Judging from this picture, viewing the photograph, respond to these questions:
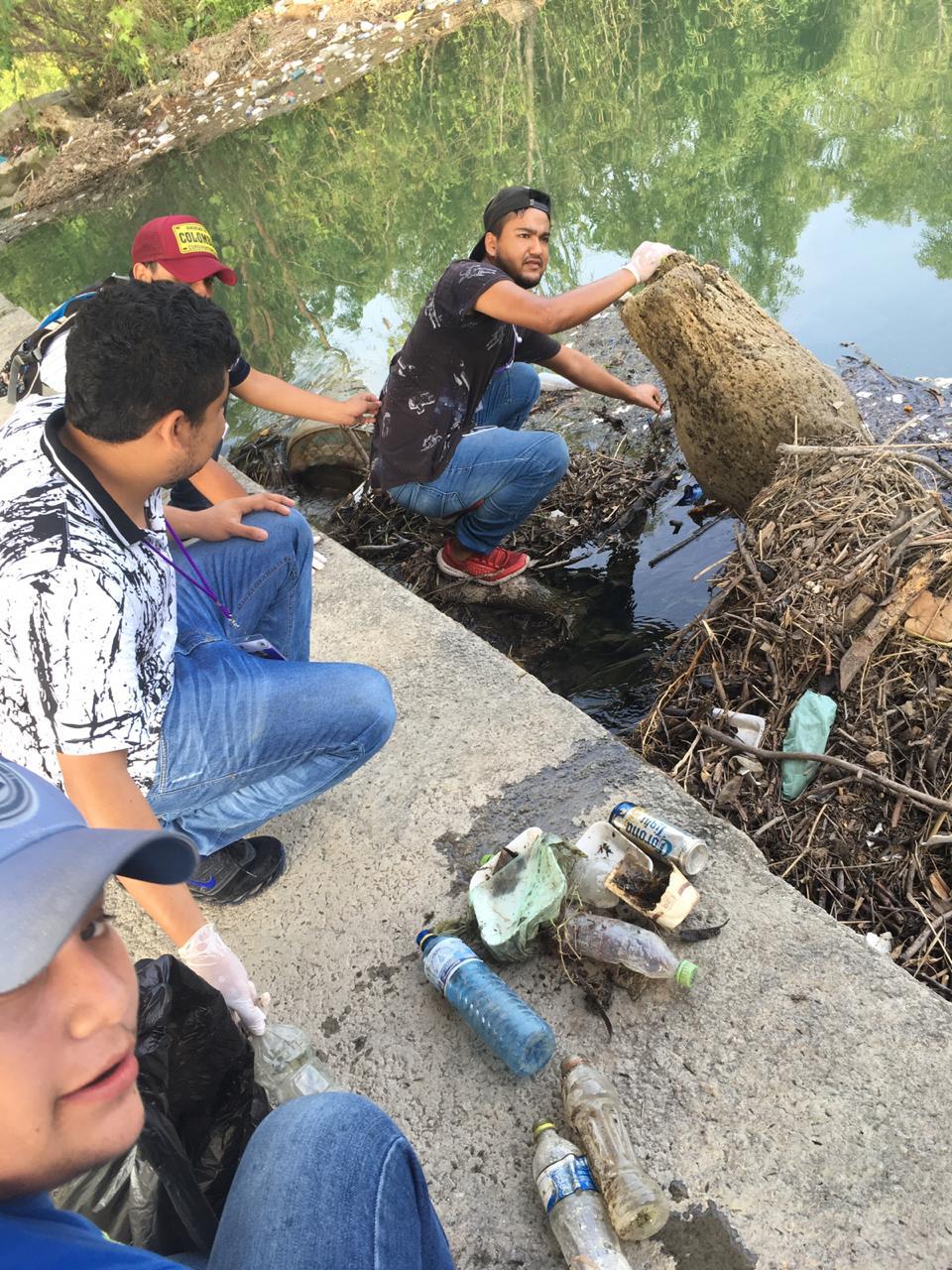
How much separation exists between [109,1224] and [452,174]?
10.7 m

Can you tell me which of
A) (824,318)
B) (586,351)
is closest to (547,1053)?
(586,351)

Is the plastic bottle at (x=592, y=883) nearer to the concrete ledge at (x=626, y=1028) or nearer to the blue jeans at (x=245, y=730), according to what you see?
the concrete ledge at (x=626, y=1028)

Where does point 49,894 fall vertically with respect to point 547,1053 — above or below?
above

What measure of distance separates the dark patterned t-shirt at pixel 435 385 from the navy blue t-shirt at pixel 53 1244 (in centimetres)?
333

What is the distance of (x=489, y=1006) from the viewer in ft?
6.63

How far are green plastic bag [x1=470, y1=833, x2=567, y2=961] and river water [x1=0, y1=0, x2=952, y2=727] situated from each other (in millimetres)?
1449

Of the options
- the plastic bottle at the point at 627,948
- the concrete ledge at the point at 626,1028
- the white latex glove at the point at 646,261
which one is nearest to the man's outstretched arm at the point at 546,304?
the white latex glove at the point at 646,261

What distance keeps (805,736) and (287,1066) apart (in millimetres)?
1782

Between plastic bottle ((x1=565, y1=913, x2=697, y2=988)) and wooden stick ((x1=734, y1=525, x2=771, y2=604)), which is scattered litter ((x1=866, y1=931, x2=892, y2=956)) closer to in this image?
plastic bottle ((x1=565, y1=913, x2=697, y2=988))

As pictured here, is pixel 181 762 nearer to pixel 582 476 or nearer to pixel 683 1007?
pixel 683 1007

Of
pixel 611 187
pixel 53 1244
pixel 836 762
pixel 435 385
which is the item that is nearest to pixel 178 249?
pixel 435 385

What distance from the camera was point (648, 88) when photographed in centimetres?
1073

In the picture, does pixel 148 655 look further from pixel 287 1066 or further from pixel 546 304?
pixel 546 304

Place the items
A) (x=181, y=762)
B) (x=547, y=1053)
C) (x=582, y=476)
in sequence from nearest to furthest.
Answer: (x=547, y=1053) < (x=181, y=762) < (x=582, y=476)
